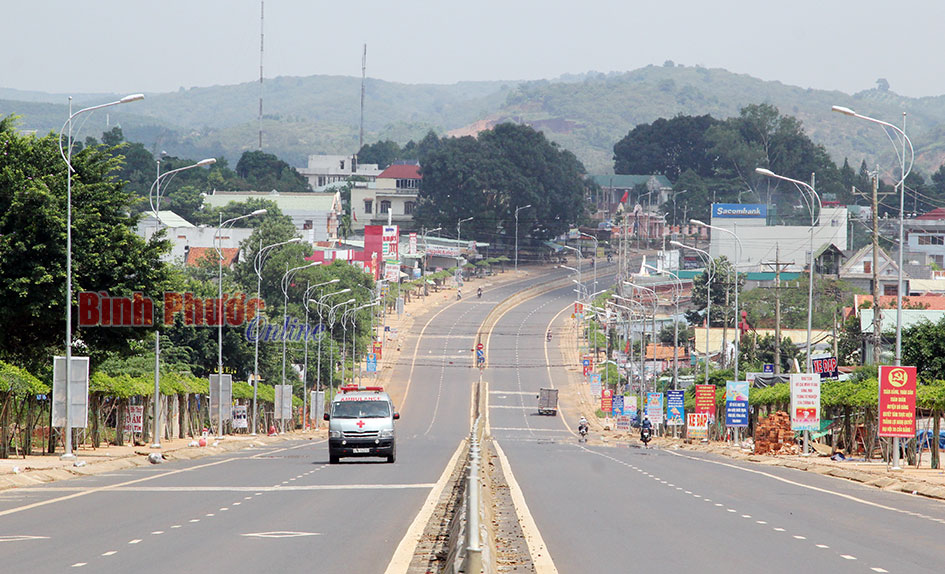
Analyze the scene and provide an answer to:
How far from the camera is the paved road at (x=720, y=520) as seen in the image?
48.5 ft

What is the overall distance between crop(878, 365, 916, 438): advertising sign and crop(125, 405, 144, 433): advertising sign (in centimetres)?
2802

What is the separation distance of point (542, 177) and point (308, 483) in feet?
525

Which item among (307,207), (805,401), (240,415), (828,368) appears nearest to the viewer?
(805,401)

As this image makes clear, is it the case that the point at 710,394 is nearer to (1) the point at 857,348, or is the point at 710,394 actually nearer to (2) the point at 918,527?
(1) the point at 857,348

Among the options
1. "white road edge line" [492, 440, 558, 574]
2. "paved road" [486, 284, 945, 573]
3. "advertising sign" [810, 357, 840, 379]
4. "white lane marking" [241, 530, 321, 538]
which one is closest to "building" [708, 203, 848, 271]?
"advertising sign" [810, 357, 840, 379]

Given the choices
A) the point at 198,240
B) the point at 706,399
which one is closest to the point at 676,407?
the point at 706,399

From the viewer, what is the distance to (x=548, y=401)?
9975cm

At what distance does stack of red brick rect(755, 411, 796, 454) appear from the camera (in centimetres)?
5031

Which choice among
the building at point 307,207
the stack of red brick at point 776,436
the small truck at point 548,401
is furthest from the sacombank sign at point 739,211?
the stack of red brick at point 776,436

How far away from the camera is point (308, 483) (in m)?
28.2

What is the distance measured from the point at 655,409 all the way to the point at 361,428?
35.0m

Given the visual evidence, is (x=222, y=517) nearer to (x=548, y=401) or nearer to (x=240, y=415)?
(x=240, y=415)

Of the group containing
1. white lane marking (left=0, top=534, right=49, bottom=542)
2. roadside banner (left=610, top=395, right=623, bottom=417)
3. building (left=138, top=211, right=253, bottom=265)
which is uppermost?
building (left=138, top=211, right=253, bottom=265)

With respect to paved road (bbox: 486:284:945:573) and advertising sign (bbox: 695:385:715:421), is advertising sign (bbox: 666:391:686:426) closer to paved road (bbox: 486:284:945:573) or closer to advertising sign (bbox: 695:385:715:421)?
advertising sign (bbox: 695:385:715:421)
